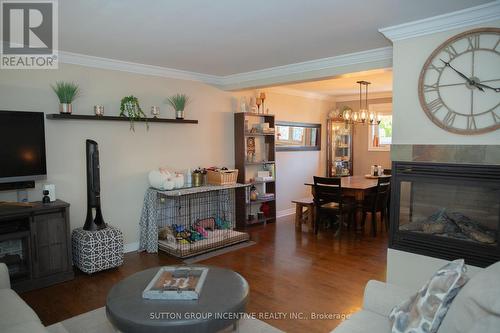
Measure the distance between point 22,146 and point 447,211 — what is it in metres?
4.03

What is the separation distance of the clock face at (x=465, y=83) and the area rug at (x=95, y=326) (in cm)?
219

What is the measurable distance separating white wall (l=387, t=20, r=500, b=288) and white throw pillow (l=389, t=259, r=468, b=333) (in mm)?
1532

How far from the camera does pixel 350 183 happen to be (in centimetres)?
559

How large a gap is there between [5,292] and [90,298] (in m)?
0.94

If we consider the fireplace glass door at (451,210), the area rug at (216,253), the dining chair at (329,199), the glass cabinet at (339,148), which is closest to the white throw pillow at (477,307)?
the fireplace glass door at (451,210)

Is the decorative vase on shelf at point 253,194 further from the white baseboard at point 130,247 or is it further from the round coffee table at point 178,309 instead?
the round coffee table at point 178,309

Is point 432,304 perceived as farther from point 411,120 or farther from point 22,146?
point 22,146

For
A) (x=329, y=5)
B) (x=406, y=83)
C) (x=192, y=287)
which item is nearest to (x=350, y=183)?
(x=406, y=83)

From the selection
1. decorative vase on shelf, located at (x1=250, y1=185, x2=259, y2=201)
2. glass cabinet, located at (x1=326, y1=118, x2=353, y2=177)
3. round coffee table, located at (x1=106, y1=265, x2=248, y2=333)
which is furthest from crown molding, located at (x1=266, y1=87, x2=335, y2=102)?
round coffee table, located at (x1=106, y1=265, x2=248, y2=333)

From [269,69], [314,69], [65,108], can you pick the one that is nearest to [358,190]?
[314,69]

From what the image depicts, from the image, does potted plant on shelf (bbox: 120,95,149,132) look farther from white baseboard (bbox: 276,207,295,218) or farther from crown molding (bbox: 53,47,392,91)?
white baseboard (bbox: 276,207,295,218)

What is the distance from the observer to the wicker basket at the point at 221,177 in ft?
16.1

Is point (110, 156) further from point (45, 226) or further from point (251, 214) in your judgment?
point (251, 214)

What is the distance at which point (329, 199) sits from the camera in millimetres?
5129
